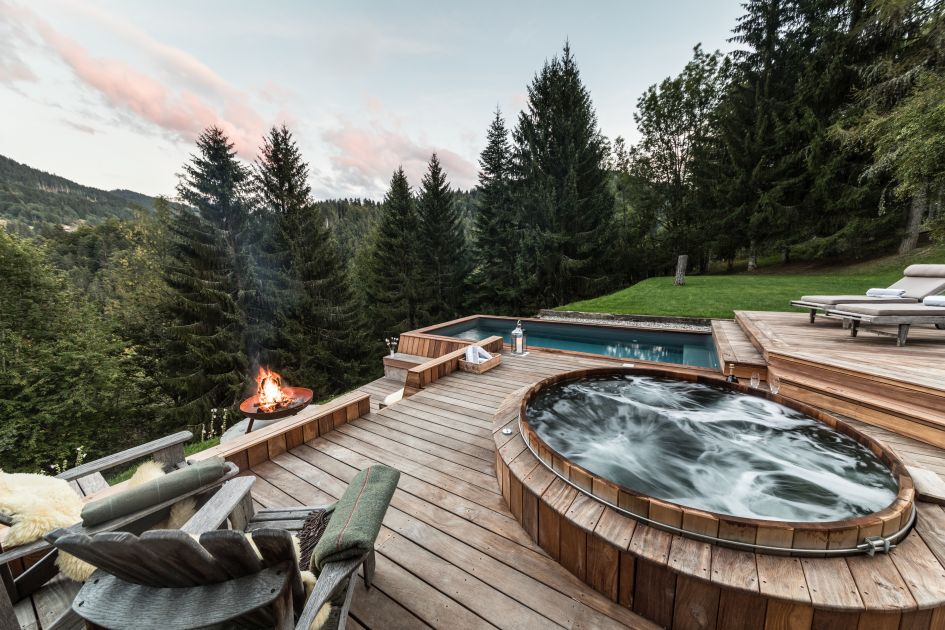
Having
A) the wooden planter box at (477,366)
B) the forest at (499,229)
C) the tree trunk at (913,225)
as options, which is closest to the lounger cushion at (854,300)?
the wooden planter box at (477,366)

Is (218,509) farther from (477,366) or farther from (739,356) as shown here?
(739,356)

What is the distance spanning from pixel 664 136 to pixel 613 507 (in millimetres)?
22798

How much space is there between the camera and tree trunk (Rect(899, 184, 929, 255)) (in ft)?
36.7

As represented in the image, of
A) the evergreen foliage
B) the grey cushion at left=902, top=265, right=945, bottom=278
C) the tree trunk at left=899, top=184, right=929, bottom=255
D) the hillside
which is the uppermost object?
the hillside

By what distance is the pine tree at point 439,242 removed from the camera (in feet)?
51.4

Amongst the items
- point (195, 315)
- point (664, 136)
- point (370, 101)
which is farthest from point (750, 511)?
point (664, 136)

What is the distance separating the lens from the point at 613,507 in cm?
166

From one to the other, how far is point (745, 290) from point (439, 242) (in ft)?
38.0

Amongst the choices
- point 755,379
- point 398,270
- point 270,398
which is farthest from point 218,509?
point 398,270

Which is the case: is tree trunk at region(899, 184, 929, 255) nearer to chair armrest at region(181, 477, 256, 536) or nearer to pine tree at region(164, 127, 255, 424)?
chair armrest at region(181, 477, 256, 536)

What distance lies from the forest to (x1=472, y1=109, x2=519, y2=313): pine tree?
9 centimetres

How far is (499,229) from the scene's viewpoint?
16.0m

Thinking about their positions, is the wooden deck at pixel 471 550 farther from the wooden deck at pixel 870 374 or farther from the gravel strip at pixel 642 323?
the gravel strip at pixel 642 323

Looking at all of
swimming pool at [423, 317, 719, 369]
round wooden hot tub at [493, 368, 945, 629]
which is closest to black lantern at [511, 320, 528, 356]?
swimming pool at [423, 317, 719, 369]
